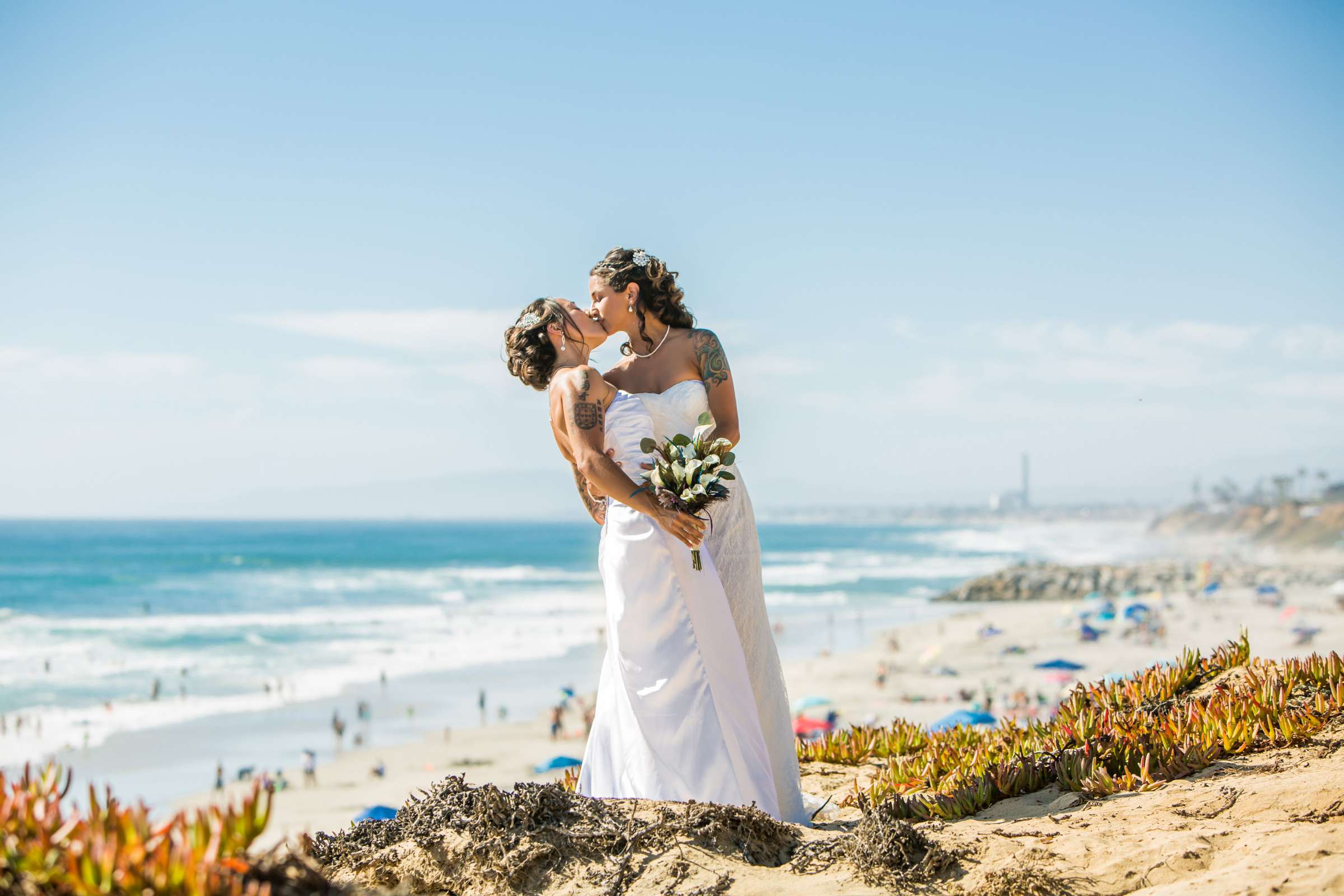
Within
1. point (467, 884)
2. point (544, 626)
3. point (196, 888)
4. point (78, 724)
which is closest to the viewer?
point (196, 888)

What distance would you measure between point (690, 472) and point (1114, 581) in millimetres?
52273

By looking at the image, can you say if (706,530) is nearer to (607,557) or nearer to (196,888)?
(607,557)

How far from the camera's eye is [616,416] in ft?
16.5

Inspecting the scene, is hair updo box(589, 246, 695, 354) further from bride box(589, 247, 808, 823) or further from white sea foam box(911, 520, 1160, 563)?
white sea foam box(911, 520, 1160, 563)

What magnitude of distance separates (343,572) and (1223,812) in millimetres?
71266

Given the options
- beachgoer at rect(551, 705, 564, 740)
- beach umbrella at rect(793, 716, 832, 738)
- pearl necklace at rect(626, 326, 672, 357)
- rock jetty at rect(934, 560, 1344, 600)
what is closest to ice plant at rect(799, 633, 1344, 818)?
pearl necklace at rect(626, 326, 672, 357)

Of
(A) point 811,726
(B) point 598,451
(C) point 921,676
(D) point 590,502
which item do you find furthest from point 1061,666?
(B) point 598,451

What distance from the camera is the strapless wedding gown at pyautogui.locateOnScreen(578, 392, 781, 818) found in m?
4.81

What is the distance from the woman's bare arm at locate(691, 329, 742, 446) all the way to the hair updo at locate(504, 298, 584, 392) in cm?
67

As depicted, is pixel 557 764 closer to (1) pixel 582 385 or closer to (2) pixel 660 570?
Result: (2) pixel 660 570

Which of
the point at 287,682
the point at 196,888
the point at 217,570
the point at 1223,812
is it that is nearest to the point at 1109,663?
the point at 287,682

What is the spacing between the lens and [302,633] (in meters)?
38.3

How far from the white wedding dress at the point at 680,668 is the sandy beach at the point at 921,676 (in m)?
0.83

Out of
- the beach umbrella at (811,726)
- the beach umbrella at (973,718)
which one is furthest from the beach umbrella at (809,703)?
the beach umbrella at (973,718)
